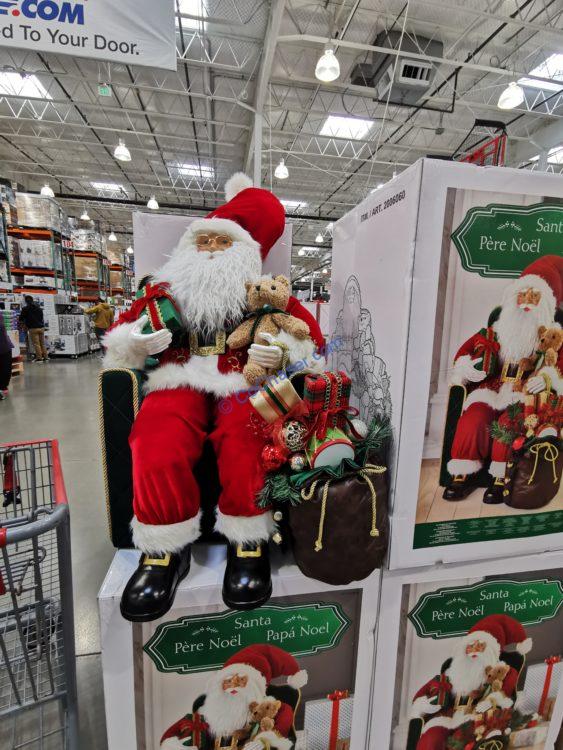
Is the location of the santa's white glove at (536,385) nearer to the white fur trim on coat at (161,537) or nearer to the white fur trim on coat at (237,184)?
the white fur trim on coat at (161,537)

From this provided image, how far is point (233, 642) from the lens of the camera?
86cm

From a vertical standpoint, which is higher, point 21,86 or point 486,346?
point 21,86

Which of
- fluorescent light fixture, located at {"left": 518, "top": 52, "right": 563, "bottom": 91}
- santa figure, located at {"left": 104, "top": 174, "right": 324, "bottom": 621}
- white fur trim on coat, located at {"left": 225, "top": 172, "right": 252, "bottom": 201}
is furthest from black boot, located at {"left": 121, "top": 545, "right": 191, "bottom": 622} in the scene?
fluorescent light fixture, located at {"left": 518, "top": 52, "right": 563, "bottom": 91}

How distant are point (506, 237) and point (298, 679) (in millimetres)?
1074

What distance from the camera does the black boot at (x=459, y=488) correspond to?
0.83 meters

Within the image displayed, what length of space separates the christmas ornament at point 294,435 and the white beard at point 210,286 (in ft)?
1.35

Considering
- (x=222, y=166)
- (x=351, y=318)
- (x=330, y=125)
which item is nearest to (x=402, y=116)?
(x=330, y=125)

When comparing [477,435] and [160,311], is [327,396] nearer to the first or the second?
[477,435]

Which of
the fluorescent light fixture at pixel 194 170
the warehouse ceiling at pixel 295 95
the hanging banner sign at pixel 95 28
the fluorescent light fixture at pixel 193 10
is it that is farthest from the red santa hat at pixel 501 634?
the fluorescent light fixture at pixel 194 170

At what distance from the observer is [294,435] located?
81cm

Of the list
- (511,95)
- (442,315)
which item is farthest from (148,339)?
(511,95)

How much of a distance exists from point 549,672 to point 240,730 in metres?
0.84

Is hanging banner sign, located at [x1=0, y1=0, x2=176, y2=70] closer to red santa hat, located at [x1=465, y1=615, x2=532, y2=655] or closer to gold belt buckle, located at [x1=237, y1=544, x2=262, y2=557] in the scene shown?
gold belt buckle, located at [x1=237, y1=544, x2=262, y2=557]

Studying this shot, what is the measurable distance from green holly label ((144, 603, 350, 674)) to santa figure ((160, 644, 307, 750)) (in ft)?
0.09
